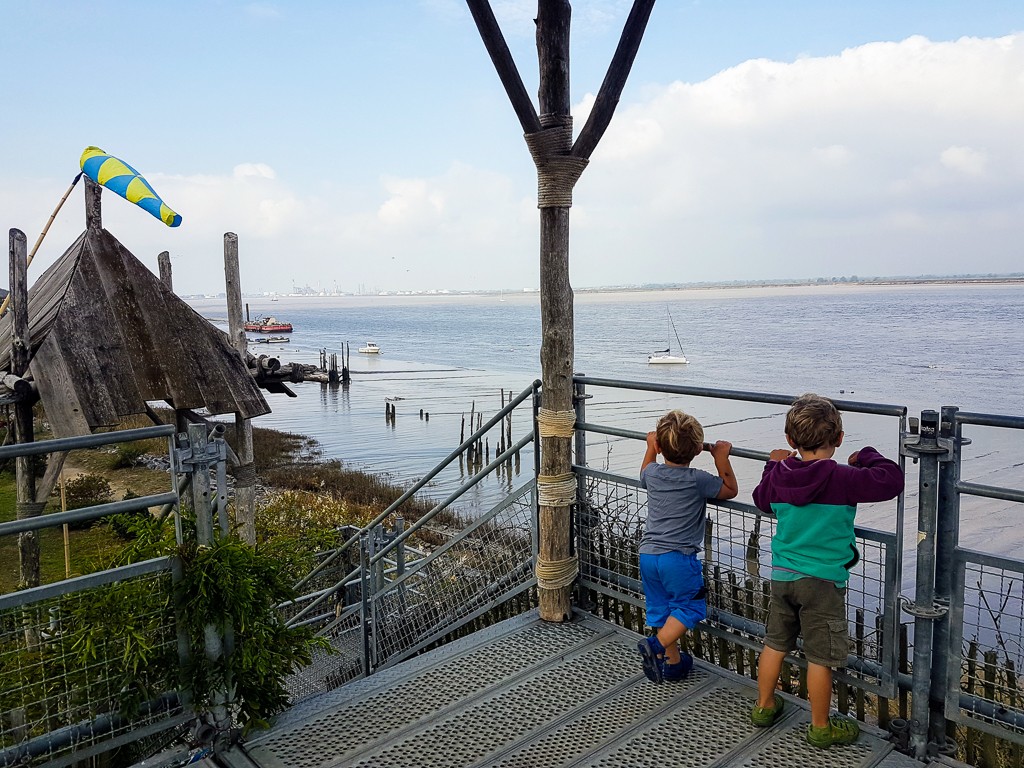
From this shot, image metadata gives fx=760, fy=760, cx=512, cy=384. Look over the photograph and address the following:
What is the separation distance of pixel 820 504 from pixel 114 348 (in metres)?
7.02

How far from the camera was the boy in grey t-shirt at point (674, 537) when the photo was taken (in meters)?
3.60

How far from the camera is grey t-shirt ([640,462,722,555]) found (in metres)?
3.63

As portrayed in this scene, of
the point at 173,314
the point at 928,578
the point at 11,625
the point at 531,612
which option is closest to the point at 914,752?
the point at 928,578

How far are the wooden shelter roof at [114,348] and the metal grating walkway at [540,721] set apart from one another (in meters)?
4.72

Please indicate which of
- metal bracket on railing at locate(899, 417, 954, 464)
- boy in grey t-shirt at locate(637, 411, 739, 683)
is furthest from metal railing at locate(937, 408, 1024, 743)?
boy in grey t-shirt at locate(637, 411, 739, 683)

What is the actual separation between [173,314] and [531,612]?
557cm

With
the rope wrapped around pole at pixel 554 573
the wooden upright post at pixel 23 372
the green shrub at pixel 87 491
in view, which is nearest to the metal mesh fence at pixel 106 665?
the rope wrapped around pole at pixel 554 573

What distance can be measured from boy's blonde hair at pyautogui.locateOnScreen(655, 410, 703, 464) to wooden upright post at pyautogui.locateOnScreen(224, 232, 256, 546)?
25.1 ft

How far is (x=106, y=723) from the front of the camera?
3.07 meters

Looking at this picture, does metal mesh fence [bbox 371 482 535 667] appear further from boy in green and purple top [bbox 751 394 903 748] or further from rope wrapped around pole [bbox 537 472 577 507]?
boy in green and purple top [bbox 751 394 903 748]

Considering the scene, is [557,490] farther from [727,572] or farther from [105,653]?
[105,653]

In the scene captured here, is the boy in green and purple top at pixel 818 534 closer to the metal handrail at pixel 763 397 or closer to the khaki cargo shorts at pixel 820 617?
the khaki cargo shorts at pixel 820 617

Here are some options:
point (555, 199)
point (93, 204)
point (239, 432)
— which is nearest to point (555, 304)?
point (555, 199)

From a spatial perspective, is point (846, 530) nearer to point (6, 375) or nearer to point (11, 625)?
point (11, 625)
